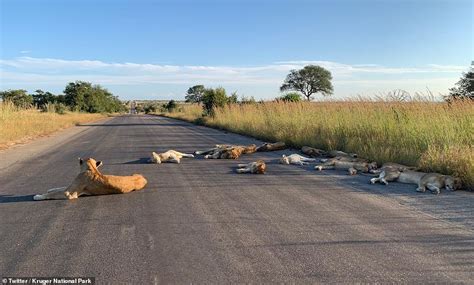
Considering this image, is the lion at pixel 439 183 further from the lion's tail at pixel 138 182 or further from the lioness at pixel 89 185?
the lioness at pixel 89 185

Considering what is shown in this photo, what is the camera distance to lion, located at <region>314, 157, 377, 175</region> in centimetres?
925

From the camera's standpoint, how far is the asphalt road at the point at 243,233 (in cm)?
388

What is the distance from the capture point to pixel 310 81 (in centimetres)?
6119

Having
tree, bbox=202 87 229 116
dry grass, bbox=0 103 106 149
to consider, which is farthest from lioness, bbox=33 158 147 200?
tree, bbox=202 87 229 116

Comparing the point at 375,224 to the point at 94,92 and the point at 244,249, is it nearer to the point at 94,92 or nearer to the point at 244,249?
the point at 244,249

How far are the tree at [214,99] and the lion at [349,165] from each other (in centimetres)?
2805

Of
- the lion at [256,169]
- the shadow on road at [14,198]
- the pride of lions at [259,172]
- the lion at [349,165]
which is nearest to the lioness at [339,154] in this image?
the pride of lions at [259,172]

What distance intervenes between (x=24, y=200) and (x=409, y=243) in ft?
18.3

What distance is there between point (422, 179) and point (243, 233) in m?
4.04

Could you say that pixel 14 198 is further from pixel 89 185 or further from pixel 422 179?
pixel 422 179

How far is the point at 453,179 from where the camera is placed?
24.1ft

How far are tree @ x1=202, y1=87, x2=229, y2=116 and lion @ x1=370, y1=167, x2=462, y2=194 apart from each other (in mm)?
29859

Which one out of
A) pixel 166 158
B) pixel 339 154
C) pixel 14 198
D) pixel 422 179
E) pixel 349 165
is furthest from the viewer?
pixel 339 154

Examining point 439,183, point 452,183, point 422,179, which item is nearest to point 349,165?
point 422,179
